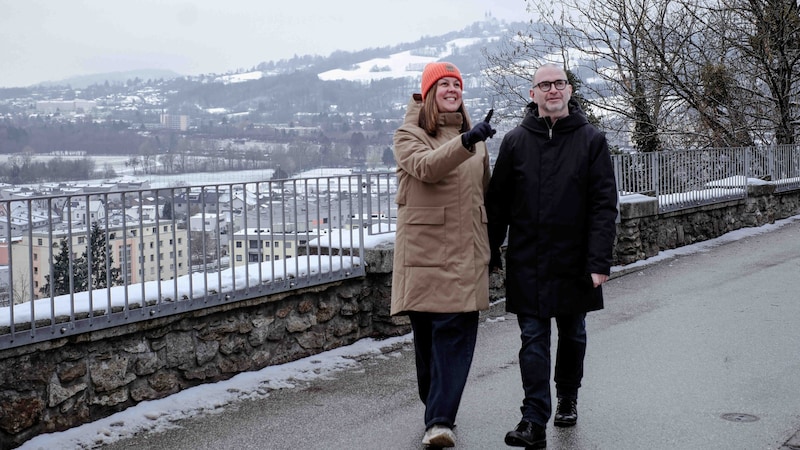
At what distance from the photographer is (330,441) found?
4.64m

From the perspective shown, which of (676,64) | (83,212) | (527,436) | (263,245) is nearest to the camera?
(527,436)

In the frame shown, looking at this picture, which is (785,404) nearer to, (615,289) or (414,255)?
(414,255)

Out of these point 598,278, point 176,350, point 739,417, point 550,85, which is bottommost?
point 739,417

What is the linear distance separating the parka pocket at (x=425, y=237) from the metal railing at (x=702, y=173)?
704 cm

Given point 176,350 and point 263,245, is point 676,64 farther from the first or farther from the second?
point 176,350

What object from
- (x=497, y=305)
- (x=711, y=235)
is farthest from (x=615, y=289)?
(x=711, y=235)

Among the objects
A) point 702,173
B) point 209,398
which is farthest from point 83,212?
point 702,173

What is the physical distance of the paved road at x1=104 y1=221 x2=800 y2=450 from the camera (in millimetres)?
4609

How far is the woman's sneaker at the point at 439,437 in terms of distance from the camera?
172 inches

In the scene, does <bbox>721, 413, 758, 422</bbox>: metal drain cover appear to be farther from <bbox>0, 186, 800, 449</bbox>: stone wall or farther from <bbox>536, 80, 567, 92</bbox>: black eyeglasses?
<bbox>0, 186, 800, 449</bbox>: stone wall

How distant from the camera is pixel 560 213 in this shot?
14.6ft

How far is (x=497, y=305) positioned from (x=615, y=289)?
151 centimetres

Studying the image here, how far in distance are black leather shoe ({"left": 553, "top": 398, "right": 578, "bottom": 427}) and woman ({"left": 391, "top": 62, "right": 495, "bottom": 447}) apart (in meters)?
0.64

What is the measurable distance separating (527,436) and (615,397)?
3.75 feet
